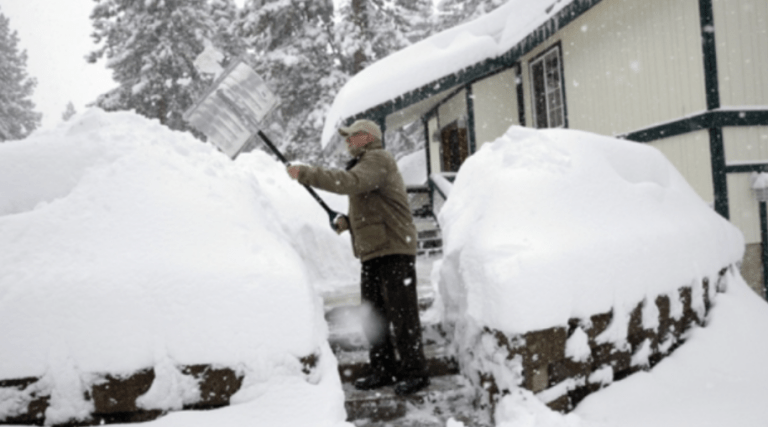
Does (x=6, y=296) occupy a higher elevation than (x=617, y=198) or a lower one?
lower

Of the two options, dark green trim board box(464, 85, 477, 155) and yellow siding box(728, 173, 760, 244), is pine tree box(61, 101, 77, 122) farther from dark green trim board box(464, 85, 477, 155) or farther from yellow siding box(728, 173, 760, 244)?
yellow siding box(728, 173, 760, 244)

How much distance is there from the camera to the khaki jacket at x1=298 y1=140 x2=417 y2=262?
3.08 metres

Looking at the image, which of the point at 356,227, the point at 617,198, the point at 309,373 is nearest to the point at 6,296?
the point at 309,373

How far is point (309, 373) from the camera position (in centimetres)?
191

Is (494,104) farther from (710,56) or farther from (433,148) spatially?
(710,56)

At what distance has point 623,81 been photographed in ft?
23.1

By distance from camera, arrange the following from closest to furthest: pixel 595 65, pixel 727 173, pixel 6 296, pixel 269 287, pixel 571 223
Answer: pixel 6 296, pixel 269 287, pixel 571 223, pixel 727 173, pixel 595 65

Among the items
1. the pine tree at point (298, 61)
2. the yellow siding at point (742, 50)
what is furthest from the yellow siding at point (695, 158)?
the pine tree at point (298, 61)

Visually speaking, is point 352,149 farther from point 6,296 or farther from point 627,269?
point 6,296

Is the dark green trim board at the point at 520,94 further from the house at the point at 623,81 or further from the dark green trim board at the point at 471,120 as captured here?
the dark green trim board at the point at 471,120

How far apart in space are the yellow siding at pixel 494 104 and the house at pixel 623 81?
0.02 meters

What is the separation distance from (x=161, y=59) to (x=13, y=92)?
53.7ft

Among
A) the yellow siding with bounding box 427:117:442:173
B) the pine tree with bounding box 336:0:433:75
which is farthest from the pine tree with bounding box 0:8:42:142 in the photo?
the yellow siding with bounding box 427:117:442:173

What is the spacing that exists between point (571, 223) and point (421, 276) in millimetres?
3205
